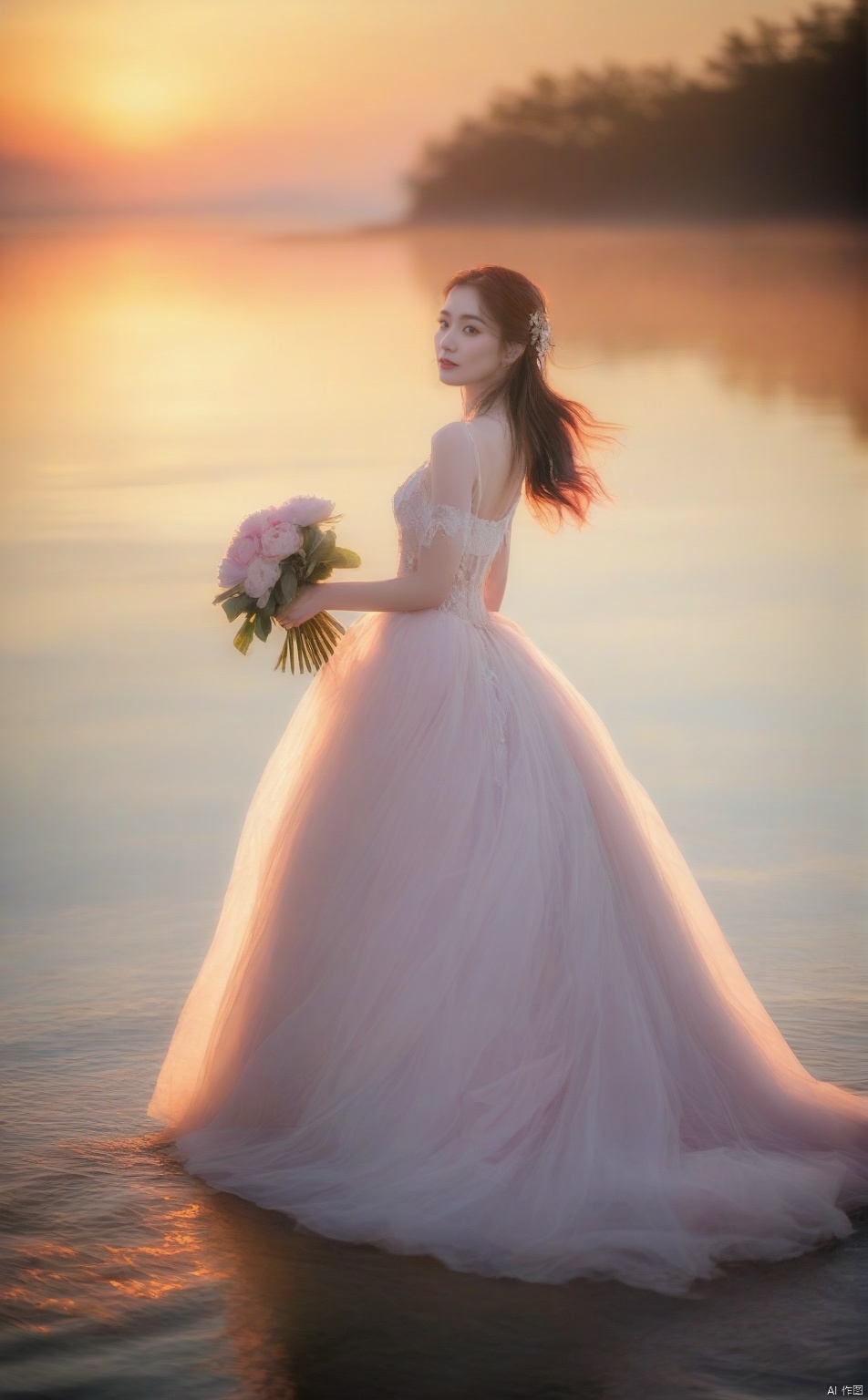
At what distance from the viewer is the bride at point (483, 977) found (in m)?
2.52

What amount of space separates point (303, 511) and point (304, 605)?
17 centimetres

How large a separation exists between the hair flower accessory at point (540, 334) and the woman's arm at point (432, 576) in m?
0.25

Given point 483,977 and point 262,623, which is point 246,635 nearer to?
point 262,623

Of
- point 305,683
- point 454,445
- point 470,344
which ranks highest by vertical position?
point 305,683

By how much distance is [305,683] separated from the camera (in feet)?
23.6

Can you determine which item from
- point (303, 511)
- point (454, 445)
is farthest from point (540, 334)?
point (303, 511)

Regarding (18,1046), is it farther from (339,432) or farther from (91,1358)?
(339,432)

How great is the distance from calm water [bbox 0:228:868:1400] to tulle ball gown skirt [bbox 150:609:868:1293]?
98 millimetres

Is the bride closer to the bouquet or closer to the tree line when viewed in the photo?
the bouquet

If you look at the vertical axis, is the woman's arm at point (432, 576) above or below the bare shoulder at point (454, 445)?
below

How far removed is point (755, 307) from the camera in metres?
8.84

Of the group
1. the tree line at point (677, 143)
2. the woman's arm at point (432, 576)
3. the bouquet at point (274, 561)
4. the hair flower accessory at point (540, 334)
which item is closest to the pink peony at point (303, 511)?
the bouquet at point (274, 561)

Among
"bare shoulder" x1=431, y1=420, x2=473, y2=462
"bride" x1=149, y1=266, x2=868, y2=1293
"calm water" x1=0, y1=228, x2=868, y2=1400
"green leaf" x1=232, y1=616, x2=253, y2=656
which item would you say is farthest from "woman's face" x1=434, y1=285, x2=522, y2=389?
"calm water" x1=0, y1=228, x2=868, y2=1400

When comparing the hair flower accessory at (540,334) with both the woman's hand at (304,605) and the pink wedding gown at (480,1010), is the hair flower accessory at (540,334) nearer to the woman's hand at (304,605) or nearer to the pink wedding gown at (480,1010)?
the pink wedding gown at (480,1010)
